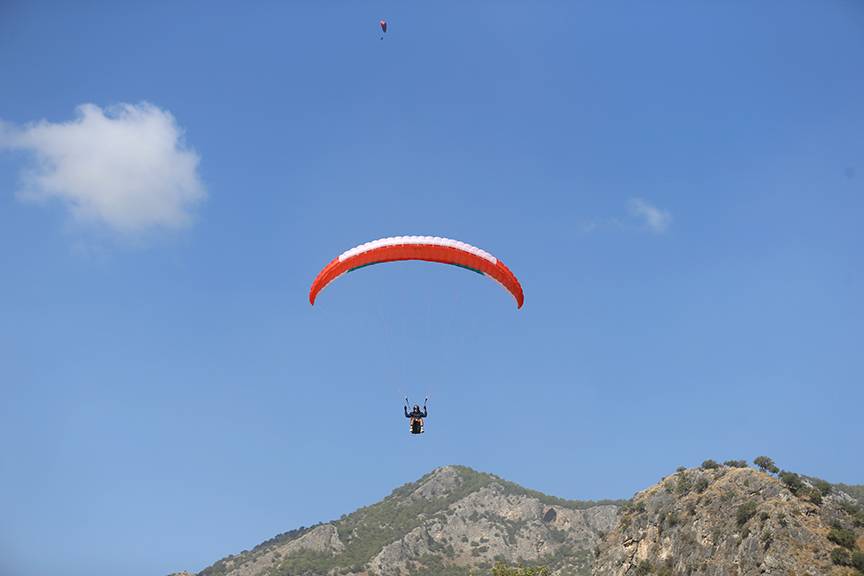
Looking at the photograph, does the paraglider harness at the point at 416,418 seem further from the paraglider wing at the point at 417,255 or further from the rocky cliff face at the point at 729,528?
the rocky cliff face at the point at 729,528

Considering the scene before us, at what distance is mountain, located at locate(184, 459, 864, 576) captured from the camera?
66500 mm

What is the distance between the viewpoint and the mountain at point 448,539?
163 m

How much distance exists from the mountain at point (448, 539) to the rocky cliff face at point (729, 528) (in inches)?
2405

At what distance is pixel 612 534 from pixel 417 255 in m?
70.6

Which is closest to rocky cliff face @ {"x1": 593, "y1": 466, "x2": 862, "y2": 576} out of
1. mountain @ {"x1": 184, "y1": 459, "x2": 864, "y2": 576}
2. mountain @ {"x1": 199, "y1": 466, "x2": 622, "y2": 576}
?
mountain @ {"x1": 184, "y1": 459, "x2": 864, "y2": 576}

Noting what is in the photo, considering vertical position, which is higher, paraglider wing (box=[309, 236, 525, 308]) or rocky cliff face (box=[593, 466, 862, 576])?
paraglider wing (box=[309, 236, 525, 308])

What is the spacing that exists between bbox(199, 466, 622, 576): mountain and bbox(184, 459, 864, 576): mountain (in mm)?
299

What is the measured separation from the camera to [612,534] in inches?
4040

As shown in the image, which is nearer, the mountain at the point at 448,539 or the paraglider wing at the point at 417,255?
the paraglider wing at the point at 417,255

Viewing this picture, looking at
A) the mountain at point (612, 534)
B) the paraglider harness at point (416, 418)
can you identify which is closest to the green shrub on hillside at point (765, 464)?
the mountain at point (612, 534)

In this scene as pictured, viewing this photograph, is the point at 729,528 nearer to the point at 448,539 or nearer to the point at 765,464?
the point at 765,464

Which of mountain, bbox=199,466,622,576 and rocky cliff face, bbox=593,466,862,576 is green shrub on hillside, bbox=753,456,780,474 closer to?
rocky cliff face, bbox=593,466,862,576

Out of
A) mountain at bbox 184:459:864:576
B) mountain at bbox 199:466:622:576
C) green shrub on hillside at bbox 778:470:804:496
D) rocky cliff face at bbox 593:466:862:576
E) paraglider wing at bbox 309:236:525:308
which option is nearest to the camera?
paraglider wing at bbox 309:236:525:308

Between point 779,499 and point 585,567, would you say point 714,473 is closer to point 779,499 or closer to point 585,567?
point 779,499
